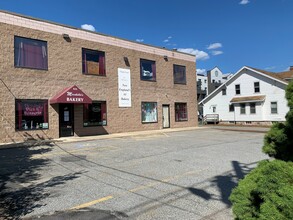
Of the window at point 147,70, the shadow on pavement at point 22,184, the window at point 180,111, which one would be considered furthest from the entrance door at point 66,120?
the window at point 180,111

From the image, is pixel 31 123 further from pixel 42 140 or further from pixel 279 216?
pixel 279 216

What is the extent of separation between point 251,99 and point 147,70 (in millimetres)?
16585

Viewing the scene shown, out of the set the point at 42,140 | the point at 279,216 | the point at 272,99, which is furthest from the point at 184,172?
the point at 272,99

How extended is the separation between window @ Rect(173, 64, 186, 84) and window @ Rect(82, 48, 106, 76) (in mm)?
8494

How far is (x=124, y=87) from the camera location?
20.4 m

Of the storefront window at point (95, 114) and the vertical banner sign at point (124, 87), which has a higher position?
the vertical banner sign at point (124, 87)

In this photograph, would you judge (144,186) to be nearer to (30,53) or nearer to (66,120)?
(66,120)

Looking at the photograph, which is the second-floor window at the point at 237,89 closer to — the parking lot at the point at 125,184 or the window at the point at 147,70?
the window at the point at 147,70

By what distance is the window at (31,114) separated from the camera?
1485cm

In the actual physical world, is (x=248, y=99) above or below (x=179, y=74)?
below

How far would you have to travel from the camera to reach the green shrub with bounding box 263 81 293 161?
3.37 meters

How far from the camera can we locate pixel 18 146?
43.2 feet

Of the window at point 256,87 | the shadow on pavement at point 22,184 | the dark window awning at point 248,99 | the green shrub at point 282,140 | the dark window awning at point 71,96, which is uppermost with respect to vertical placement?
the window at point 256,87

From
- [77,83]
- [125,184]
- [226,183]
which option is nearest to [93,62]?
[77,83]
